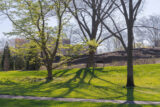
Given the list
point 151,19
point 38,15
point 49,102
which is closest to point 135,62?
point 38,15

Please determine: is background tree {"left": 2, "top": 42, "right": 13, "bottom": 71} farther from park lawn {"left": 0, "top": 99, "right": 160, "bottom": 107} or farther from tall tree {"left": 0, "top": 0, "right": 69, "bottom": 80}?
park lawn {"left": 0, "top": 99, "right": 160, "bottom": 107}

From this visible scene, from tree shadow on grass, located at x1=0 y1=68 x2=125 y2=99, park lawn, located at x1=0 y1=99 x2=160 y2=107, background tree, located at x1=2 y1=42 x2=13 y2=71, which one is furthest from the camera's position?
background tree, located at x1=2 y1=42 x2=13 y2=71

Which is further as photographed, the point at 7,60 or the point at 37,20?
the point at 7,60

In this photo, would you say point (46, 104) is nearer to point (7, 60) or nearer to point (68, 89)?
point (68, 89)

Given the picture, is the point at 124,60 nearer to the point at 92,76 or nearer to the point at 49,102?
the point at 92,76

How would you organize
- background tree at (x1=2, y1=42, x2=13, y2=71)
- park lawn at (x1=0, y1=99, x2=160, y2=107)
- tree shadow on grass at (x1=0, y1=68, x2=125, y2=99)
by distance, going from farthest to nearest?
background tree at (x1=2, y1=42, x2=13, y2=71), tree shadow on grass at (x1=0, y1=68, x2=125, y2=99), park lawn at (x1=0, y1=99, x2=160, y2=107)

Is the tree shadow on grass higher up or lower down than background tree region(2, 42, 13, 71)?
lower down

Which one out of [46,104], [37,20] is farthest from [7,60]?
[46,104]

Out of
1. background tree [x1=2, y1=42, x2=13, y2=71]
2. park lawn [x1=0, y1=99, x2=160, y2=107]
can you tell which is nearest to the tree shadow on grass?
park lawn [x1=0, y1=99, x2=160, y2=107]

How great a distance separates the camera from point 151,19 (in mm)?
53750

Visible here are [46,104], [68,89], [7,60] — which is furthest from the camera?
[7,60]

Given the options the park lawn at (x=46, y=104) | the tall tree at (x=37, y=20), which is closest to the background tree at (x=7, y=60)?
the tall tree at (x=37, y=20)

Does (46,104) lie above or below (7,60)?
below

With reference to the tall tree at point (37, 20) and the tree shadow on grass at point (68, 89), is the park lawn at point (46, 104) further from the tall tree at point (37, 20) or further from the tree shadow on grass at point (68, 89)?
the tall tree at point (37, 20)
